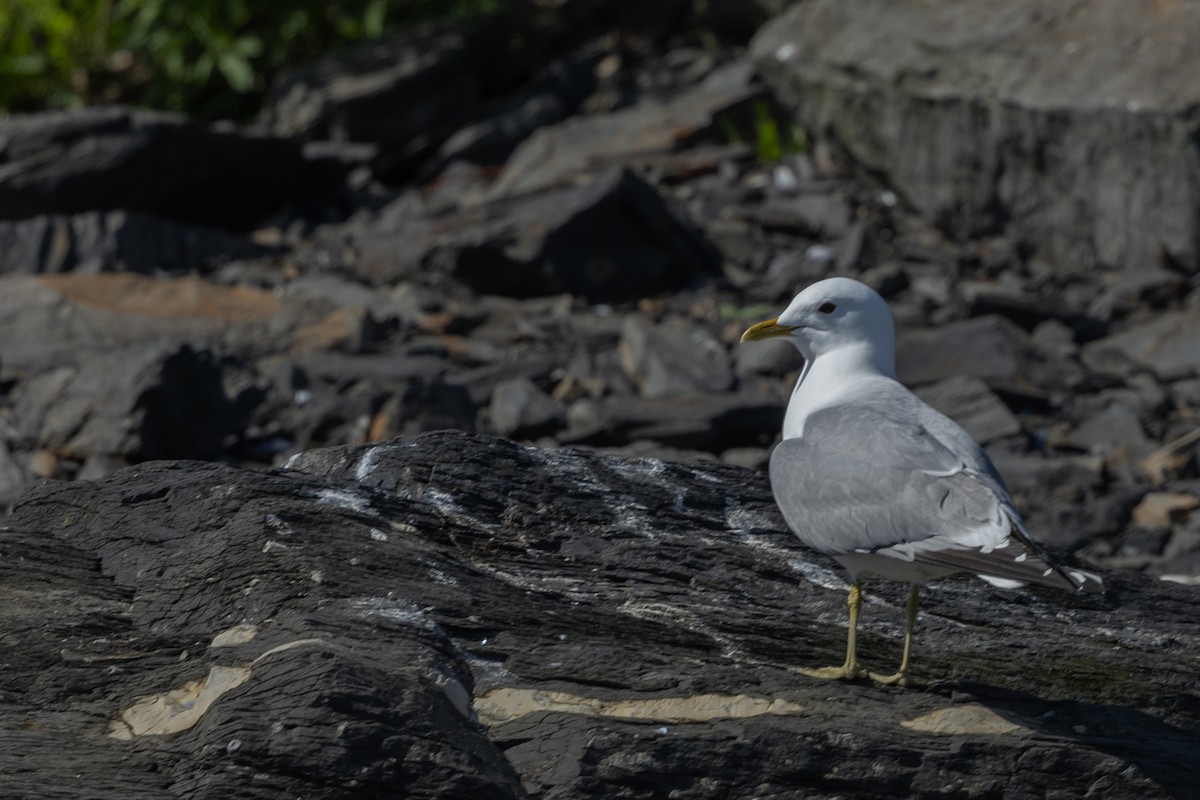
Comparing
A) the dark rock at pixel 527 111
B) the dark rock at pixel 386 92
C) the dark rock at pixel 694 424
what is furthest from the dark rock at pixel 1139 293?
the dark rock at pixel 386 92

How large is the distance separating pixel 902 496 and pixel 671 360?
17.0ft

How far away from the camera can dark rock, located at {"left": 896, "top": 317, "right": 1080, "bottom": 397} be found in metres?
8.96

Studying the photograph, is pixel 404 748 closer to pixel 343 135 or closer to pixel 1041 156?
pixel 1041 156

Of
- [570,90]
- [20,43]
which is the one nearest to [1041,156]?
[570,90]

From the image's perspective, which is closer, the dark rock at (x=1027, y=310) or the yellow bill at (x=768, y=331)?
the yellow bill at (x=768, y=331)

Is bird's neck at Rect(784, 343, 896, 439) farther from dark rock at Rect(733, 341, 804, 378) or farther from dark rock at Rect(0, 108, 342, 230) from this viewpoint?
dark rock at Rect(0, 108, 342, 230)

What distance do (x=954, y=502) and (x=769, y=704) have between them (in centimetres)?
70

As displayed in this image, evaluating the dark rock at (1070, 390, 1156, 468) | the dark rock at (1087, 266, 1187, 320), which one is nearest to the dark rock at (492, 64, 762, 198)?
the dark rock at (1087, 266, 1187, 320)

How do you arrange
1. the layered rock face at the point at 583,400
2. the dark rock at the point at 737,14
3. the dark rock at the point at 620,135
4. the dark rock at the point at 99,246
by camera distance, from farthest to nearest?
the dark rock at the point at 737,14 < the dark rock at the point at 620,135 < the dark rock at the point at 99,246 < the layered rock face at the point at 583,400

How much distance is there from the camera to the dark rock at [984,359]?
8.96m

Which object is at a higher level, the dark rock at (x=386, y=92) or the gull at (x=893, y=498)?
the dark rock at (x=386, y=92)

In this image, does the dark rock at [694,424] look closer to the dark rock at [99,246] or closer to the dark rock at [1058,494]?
the dark rock at [1058,494]

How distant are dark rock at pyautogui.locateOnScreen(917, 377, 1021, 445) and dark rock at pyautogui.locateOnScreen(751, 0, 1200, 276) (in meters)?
2.19

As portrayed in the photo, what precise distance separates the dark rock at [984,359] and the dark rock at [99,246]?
556 cm
